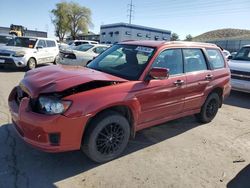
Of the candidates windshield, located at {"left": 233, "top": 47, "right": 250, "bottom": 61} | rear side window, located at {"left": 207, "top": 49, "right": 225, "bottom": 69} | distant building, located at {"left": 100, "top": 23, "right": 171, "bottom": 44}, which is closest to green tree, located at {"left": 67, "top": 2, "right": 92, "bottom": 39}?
distant building, located at {"left": 100, "top": 23, "right": 171, "bottom": 44}

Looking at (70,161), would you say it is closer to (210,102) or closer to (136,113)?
(136,113)

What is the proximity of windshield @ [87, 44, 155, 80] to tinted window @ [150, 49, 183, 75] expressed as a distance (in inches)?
8.1

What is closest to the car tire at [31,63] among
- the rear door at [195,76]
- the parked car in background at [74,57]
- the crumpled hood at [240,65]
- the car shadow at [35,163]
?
the parked car in background at [74,57]

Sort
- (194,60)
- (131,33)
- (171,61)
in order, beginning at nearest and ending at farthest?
(171,61), (194,60), (131,33)

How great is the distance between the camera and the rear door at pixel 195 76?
5.36 m

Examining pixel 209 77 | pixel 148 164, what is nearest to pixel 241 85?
pixel 209 77

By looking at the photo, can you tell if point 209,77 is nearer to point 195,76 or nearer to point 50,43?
point 195,76

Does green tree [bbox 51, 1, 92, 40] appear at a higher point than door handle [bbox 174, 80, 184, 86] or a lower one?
higher

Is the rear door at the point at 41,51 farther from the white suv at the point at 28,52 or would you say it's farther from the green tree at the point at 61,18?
the green tree at the point at 61,18

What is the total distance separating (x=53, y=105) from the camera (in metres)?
3.54

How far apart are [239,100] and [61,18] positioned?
267 feet

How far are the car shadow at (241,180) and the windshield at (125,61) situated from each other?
2.04 m

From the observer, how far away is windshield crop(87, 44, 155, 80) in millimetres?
4578

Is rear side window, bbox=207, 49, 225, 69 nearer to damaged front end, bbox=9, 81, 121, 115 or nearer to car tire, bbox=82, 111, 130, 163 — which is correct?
car tire, bbox=82, 111, 130, 163
